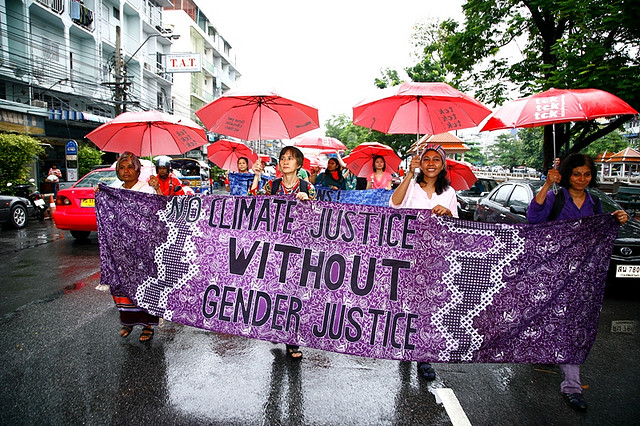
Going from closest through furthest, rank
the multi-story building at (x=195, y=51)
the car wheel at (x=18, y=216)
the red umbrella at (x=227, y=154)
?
the car wheel at (x=18, y=216) → the red umbrella at (x=227, y=154) → the multi-story building at (x=195, y=51)

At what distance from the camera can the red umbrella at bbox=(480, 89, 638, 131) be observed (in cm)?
420

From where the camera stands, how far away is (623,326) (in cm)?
458

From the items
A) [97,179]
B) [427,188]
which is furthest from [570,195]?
[97,179]

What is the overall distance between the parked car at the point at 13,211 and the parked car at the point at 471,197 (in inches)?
489

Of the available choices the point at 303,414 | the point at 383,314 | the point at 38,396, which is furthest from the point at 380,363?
the point at 38,396

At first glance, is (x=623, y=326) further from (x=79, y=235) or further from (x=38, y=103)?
(x=38, y=103)

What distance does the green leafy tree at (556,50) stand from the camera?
870 cm

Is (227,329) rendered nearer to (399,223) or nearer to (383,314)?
(383,314)

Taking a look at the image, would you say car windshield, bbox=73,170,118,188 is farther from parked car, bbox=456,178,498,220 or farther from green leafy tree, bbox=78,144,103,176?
green leafy tree, bbox=78,144,103,176

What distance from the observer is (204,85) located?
47.4 metres

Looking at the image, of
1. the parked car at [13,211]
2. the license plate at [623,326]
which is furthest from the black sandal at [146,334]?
the parked car at [13,211]

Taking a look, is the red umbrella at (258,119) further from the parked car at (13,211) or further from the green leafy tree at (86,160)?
the green leafy tree at (86,160)

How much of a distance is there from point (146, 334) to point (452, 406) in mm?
2875

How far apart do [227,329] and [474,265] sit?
80.2 inches
